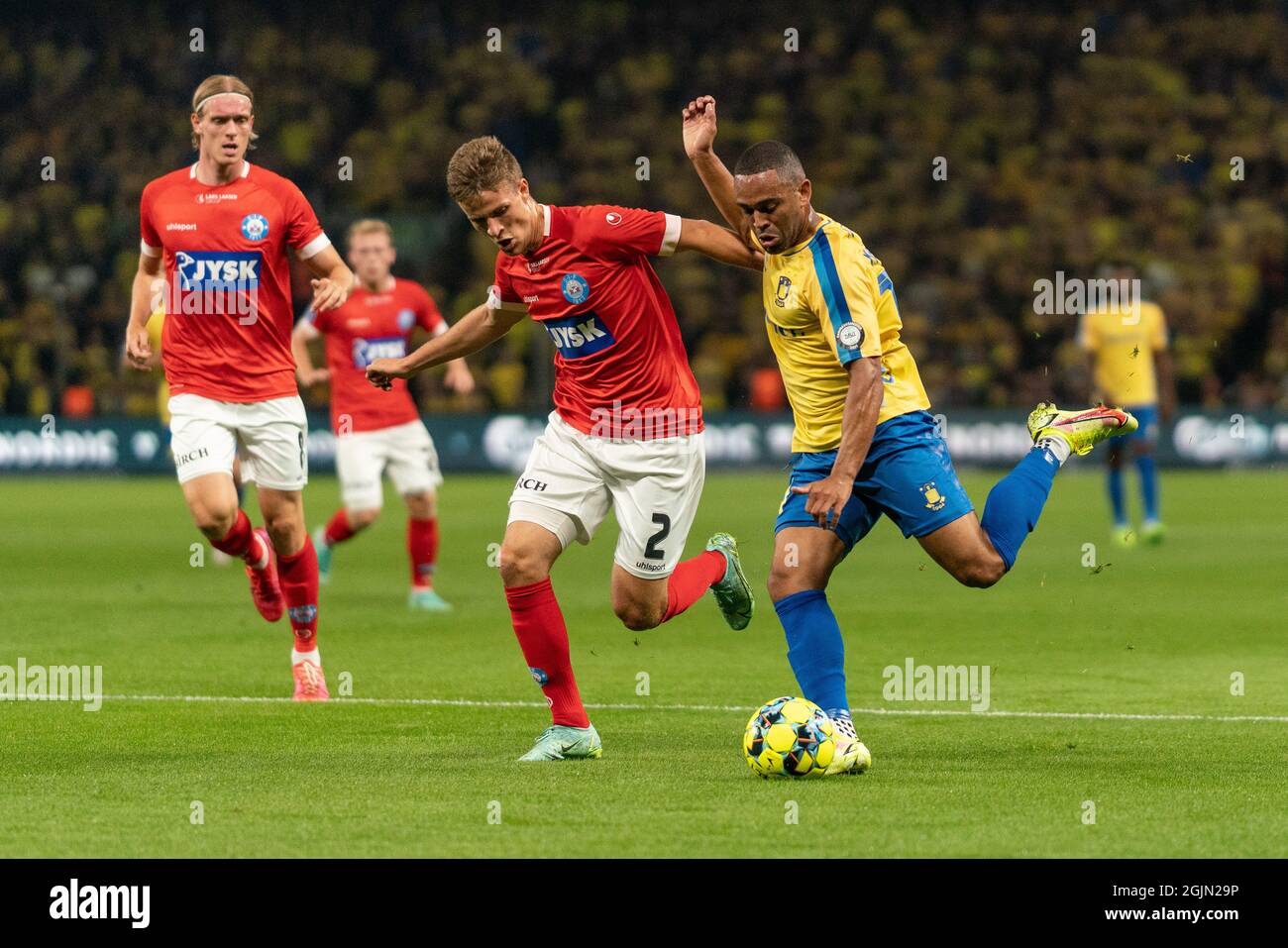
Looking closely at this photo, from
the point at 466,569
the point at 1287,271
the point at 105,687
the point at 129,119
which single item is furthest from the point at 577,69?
the point at 105,687

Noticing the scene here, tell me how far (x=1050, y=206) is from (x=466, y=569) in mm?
14746

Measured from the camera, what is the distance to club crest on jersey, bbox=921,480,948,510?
7.02 metres

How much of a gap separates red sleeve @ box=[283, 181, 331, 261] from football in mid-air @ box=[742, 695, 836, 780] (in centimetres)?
326

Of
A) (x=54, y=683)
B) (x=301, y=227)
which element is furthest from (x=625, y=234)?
(x=54, y=683)

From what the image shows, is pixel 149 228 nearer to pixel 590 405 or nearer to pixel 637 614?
pixel 590 405

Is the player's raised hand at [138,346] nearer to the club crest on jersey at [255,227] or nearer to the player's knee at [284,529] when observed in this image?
the club crest on jersey at [255,227]

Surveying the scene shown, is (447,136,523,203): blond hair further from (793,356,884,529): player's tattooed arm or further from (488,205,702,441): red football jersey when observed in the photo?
(793,356,884,529): player's tattooed arm

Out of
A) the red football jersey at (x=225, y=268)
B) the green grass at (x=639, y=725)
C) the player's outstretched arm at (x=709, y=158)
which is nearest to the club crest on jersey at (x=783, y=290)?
the player's outstretched arm at (x=709, y=158)

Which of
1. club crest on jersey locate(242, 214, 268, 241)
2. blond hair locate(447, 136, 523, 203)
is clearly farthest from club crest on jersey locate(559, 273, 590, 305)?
club crest on jersey locate(242, 214, 268, 241)

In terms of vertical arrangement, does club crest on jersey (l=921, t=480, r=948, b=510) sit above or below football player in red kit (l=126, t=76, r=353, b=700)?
below

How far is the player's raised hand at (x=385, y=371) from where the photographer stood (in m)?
7.55

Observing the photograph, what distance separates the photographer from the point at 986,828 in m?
5.66
